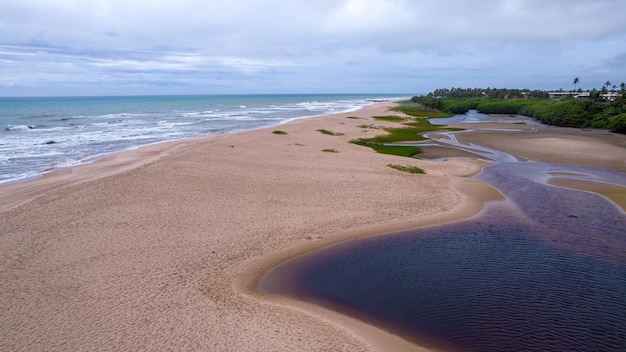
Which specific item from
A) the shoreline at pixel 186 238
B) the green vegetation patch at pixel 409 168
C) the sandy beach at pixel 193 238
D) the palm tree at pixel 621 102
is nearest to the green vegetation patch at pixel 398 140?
the sandy beach at pixel 193 238

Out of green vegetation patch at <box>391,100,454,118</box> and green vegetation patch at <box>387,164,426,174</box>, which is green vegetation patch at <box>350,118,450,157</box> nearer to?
green vegetation patch at <box>387,164,426,174</box>

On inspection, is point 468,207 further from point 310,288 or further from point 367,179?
point 310,288

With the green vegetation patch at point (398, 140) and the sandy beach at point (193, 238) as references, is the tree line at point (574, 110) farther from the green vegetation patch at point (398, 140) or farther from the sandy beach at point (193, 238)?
the sandy beach at point (193, 238)

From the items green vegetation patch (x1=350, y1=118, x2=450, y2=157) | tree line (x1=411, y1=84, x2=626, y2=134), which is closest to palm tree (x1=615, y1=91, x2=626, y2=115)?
tree line (x1=411, y1=84, x2=626, y2=134)

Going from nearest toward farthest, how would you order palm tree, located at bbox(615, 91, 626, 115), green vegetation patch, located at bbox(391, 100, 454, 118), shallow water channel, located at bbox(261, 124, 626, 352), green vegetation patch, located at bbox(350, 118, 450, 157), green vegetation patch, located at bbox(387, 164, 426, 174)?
shallow water channel, located at bbox(261, 124, 626, 352) → green vegetation patch, located at bbox(387, 164, 426, 174) → green vegetation patch, located at bbox(350, 118, 450, 157) → palm tree, located at bbox(615, 91, 626, 115) → green vegetation patch, located at bbox(391, 100, 454, 118)

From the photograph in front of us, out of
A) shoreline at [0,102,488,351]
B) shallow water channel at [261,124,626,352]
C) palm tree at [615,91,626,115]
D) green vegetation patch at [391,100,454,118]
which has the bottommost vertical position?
shallow water channel at [261,124,626,352]

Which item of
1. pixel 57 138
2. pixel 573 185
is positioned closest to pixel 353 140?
pixel 573 185
